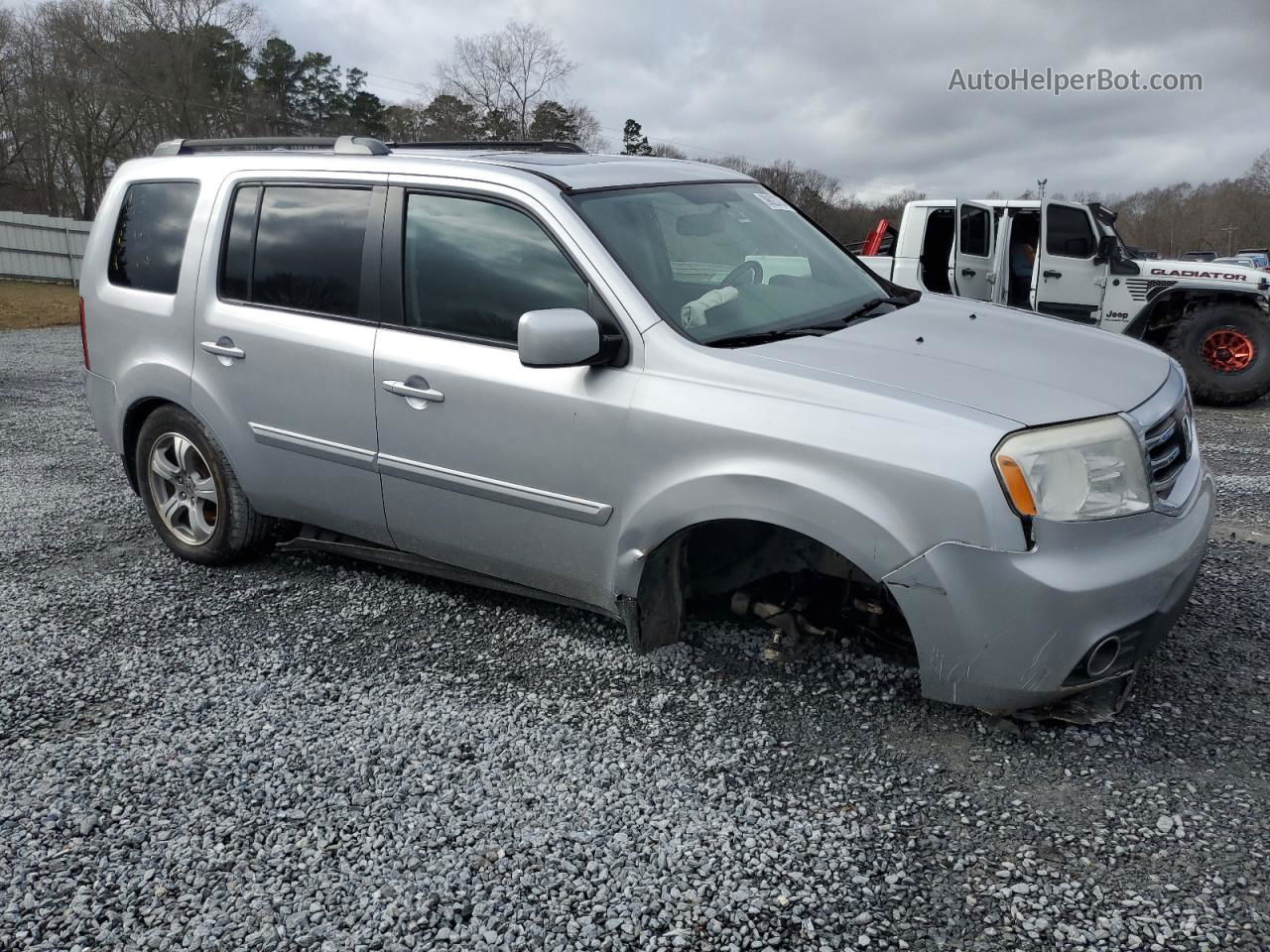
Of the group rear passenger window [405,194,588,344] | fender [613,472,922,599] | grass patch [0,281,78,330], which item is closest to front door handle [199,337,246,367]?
rear passenger window [405,194,588,344]

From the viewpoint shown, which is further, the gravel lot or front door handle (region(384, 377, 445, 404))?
front door handle (region(384, 377, 445, 404))

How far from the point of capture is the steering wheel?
11.4ft

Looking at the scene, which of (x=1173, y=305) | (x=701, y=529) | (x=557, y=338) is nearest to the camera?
(x=557, y=338)

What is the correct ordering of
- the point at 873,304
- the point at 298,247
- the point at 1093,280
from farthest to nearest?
the point at 1093,280 < the point at 298,247 < the point at 873,304

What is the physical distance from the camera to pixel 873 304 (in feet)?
12.5

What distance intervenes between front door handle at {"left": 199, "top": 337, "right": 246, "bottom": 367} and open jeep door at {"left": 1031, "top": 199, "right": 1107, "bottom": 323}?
27.8 feet

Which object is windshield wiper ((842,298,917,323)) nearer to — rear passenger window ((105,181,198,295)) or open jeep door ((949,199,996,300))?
rear passenger window ((105,181,198,295))

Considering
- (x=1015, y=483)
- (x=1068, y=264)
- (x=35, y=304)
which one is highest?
(x=1068, y=264)

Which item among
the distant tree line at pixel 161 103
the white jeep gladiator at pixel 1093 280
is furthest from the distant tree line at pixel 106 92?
the white jeep gladiator at pixel 1093 280

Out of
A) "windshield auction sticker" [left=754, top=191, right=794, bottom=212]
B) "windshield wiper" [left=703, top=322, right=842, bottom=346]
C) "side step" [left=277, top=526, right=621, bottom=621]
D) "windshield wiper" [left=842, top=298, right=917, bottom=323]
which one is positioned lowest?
"side step" [left=277, top=526, right=621, bottom=621]

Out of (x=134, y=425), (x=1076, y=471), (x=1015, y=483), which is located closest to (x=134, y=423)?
(x=134, y=425)

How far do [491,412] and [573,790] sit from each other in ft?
4.20

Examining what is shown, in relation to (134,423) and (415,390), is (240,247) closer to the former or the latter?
(134,423)

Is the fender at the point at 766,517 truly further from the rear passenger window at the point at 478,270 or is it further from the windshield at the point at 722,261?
the rear passenger window at the point at 478,270
